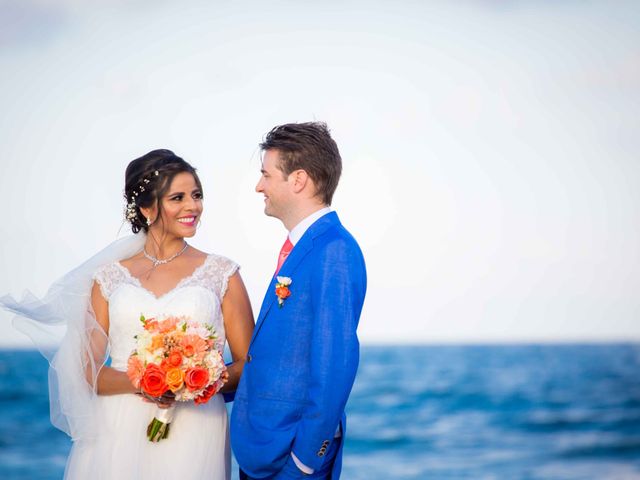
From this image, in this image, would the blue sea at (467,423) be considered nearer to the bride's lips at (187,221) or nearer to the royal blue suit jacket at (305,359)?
the bride's lips at (187,221)

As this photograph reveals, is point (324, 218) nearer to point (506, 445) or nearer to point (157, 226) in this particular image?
point (157, 226)

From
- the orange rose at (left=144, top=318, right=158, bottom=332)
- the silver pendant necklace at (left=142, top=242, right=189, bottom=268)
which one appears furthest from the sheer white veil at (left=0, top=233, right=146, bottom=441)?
the orange rose at (left=144, top=318, right=158, bottom=332)

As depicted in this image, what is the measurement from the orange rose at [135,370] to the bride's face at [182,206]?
922 mm

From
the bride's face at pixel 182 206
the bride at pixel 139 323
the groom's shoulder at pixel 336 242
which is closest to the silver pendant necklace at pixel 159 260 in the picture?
the bride at pixel 139 323

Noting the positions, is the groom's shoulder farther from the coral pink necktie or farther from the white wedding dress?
the white wedding dress

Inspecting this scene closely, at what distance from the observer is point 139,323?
4723 mm

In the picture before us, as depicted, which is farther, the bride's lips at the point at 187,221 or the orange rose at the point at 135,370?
the bride's lips at the point at 187,221

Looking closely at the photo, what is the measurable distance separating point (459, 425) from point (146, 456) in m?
17.4

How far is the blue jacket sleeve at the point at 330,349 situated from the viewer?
388 cm

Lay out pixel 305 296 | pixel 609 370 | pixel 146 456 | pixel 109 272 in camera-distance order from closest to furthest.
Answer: pixel 305 296 < pixel 146 456 < pixel 109 272 < pixel 609 370

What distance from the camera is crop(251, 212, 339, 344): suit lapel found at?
166 inches

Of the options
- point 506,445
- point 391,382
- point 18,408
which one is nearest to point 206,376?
point 506,445

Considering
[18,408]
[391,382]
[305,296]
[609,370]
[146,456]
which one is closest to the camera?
[305,296]

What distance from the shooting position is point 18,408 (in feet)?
74.2
